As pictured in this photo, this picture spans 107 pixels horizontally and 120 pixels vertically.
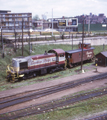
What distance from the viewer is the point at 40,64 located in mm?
21250

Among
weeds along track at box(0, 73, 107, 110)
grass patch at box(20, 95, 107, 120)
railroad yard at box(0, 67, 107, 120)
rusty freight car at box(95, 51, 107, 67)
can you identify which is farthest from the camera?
rusty freight car at box(95, 51, 107, 67)

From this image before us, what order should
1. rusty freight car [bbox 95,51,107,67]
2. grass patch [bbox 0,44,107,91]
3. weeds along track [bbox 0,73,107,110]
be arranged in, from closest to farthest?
weeds along track [bbox 0,73,107,110]
grass patch [bbox 0,44,107,91]
rusty freight car [bbox 95,51,107,67]

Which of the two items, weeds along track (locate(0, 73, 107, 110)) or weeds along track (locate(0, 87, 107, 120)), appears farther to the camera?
weeds along track (locate(0, 73, 107, 110))

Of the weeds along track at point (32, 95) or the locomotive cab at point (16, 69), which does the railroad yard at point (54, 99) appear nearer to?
the weeds along track at point (32, 95)

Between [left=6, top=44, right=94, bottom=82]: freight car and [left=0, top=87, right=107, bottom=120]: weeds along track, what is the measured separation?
7.63 meters

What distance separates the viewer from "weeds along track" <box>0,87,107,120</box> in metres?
11.2

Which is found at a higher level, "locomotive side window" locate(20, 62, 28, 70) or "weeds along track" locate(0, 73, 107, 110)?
"locomotive side window" locate(20, 62, 28, 70)

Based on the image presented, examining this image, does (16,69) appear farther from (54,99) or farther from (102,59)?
(102,59)

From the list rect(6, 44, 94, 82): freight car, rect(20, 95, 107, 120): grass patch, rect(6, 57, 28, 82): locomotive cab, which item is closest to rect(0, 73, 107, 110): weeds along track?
rect(20, 95, 107, 120): grass patch

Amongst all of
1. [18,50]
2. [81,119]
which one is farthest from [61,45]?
[81,119]

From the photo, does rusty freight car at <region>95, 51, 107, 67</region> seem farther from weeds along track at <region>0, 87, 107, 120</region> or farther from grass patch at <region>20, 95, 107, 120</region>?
grass patch at <region>20, 95, 107, 120</region>

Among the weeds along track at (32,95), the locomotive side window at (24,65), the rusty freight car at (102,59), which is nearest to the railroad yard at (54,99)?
the weeds along track at (32,95)

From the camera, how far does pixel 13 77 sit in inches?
755

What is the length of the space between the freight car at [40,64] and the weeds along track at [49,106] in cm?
763
